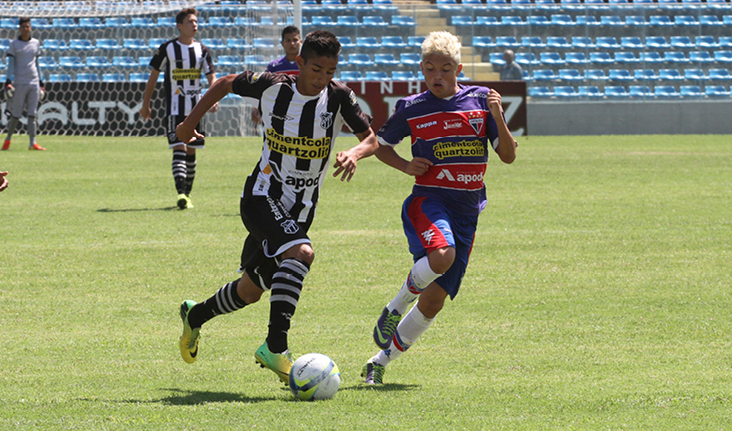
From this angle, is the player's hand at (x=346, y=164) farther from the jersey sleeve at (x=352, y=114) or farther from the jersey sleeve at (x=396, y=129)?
the jersey sleeve at (x=396, y=129)

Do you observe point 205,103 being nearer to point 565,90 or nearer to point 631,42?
point 565,90

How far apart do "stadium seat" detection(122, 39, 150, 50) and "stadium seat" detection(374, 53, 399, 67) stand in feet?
19.6

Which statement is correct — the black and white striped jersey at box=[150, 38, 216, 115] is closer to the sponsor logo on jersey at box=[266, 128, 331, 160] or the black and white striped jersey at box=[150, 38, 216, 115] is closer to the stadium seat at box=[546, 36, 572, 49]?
the sponsor logo on jersey at box=[266, 128, 331, 160]

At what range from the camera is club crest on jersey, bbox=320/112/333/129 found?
180 inches

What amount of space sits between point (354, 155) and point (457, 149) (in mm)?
631

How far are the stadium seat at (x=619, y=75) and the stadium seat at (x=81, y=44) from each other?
13784 mm

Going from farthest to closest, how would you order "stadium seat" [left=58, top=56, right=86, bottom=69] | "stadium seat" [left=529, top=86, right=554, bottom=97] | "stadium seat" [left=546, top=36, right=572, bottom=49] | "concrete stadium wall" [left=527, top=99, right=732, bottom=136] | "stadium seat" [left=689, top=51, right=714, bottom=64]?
"stadium seat" [left=689, top=51, right=714, bottom=64] → "stadium seat" [left=546, top=36, right=572, bottom=49] → "stadium seat" [left=529, top=86, right=554, bottom=97] → "stadium seat" [left=58, top=56, right=86, bottom=69] → "concrete stadium wall" [left=527, top=99, right=732, bottom=136]

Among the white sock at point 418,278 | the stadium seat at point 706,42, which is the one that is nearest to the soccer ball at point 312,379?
the white sock at point 418,278

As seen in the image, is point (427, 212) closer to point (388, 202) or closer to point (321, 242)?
point (321, 242)

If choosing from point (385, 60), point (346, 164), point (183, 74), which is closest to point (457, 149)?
point (346, 164)

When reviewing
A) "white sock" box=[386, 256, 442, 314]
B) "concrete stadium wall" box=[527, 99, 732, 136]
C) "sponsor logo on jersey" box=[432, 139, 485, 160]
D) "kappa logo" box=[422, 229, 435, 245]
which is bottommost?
"concrete stadium wall" box=[527, 99, 732, 136]

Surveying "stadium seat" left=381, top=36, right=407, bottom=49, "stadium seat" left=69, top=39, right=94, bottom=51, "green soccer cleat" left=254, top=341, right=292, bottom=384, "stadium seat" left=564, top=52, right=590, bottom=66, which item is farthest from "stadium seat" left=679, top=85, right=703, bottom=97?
"green soccer cleat" left=254, top=341, right=292, bottom=384

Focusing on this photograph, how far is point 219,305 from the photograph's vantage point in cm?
470

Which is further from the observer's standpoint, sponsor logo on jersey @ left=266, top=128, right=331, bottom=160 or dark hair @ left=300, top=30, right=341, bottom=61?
sponsor logo on jersey @ left=266, top=128, right=331, bottom=160
